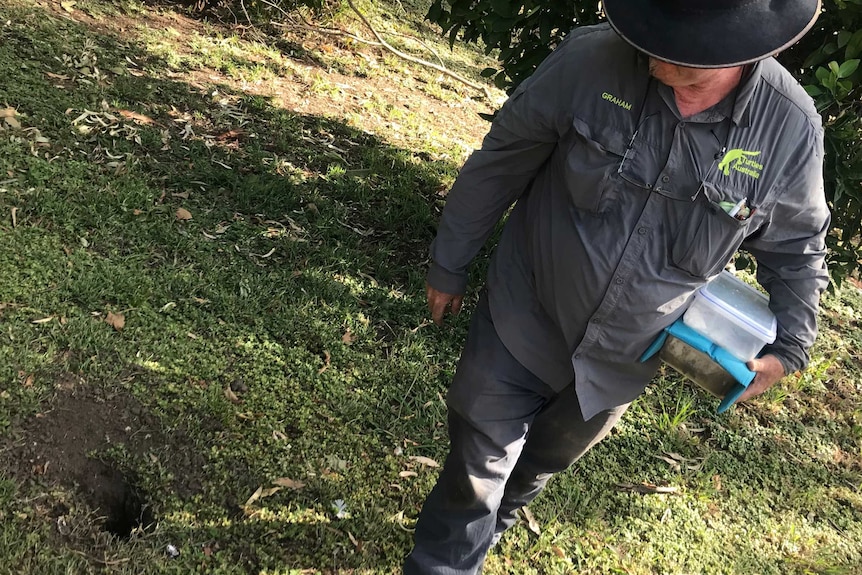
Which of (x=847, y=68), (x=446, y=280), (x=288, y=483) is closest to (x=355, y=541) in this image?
(x=288, y=483)

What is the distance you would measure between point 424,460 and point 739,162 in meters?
2.15

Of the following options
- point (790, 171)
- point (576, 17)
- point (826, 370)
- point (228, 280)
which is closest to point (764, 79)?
point (790, 171)

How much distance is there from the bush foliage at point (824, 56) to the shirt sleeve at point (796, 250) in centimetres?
157

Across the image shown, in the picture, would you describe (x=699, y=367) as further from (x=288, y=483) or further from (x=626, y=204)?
(x=288, y=483)

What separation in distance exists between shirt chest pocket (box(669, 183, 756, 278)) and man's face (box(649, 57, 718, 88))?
0.30 m

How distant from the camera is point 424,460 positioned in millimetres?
3592

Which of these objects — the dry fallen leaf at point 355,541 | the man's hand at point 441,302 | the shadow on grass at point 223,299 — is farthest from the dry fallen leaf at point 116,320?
the man's hand at point 441,302

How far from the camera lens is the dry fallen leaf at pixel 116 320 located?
359 centimetres

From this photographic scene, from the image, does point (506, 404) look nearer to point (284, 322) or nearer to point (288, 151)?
point (284, 322)

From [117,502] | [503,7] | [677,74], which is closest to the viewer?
→ [677,74]

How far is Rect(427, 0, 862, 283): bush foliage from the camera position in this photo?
11.8 ft

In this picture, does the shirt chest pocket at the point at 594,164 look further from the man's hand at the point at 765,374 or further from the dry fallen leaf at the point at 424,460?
→ the dry fallen leaf at the point at 424,460

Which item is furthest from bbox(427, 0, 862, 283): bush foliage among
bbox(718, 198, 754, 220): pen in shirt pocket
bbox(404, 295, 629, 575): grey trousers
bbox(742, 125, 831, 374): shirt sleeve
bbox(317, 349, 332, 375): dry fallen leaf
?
bbox(404, 295, 629, 575): grey trousers

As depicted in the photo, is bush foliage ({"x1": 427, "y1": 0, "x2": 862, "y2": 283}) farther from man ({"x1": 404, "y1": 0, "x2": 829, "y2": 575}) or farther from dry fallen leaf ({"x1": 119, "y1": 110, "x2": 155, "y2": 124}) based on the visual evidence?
dry fallen leaf ({"x1": 119, "y1": 110, "x2": 155, "y2": 124})
